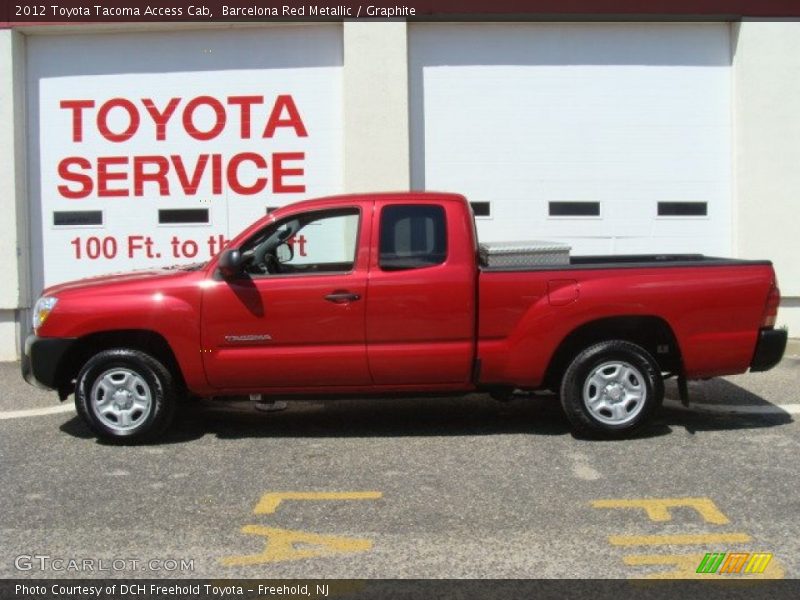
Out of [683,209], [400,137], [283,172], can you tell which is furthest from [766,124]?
[283,172]

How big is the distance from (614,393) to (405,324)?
1652 mm

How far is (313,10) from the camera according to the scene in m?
10.4

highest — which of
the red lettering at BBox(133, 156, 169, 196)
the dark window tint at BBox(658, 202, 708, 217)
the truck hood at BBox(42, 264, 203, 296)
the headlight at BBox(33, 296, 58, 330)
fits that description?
the red lettering at BBox(133, 156, 169, 196)

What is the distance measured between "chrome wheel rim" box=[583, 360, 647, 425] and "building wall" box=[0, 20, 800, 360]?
4.78m

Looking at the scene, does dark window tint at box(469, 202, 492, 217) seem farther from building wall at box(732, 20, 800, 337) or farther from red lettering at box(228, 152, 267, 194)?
building wall at box(732, 20, 800, 337)

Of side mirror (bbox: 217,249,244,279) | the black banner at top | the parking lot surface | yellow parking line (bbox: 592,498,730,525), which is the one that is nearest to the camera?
the parking lot surface

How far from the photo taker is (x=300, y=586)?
394 centimetres

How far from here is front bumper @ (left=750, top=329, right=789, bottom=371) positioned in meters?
6.30

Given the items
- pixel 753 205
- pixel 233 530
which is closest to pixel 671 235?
pixel 753 205

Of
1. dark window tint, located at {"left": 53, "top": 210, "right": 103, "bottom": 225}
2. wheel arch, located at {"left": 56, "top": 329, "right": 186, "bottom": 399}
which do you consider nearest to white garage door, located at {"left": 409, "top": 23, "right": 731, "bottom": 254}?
dark window tint, located at {"left": 53, "top": 210, "right": 103, "bottom": 225}

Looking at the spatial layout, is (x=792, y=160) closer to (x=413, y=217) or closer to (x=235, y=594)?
(x=413, y=217)

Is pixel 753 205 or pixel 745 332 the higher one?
pixel 753 205

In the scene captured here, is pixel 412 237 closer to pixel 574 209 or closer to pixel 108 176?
pixel 574 209

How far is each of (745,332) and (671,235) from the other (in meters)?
4.68
